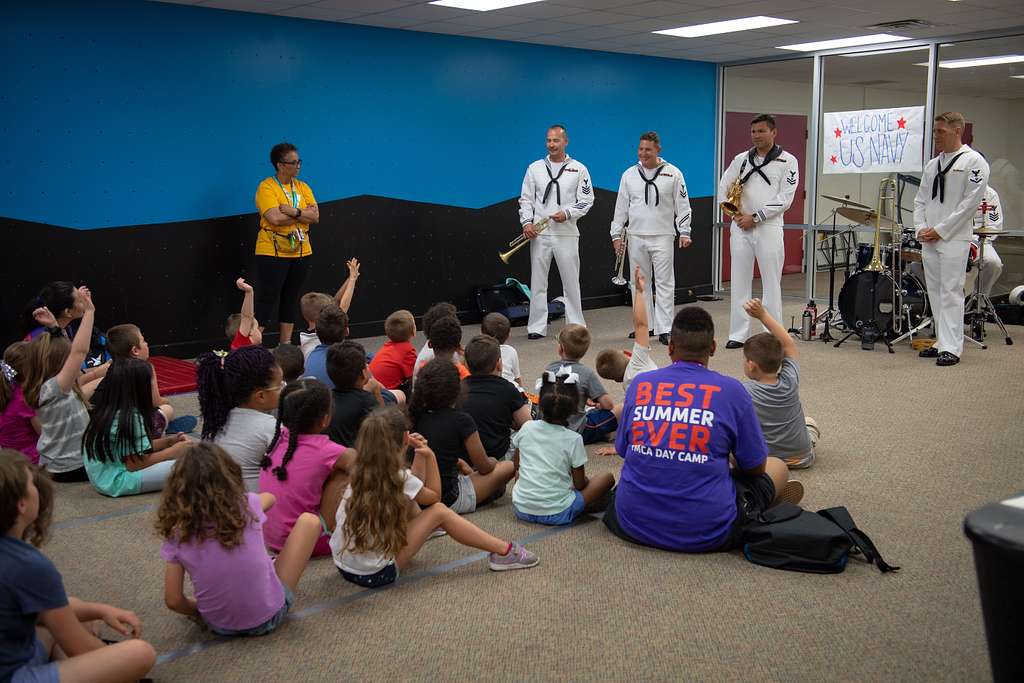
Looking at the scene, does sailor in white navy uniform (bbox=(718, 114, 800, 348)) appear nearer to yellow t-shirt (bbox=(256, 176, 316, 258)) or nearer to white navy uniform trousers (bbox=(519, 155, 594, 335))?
white navy uniform trousers (bbox=(519, 155, 594, 335))

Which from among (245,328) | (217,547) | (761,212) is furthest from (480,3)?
(217,547)

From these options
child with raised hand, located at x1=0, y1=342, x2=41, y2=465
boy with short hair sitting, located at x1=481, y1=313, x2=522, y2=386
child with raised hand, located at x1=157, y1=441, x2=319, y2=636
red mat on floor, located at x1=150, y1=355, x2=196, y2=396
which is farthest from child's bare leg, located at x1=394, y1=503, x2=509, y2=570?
red mat on floor, located at x1=150, y1=355, x2=196, y2=396

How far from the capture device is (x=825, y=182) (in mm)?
12422

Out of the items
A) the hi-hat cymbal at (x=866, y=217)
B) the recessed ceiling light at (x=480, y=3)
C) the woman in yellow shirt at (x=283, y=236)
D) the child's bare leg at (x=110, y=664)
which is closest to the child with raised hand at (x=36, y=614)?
the child's bare leg at (x=110, y=664)

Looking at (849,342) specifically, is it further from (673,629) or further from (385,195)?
(673,629)

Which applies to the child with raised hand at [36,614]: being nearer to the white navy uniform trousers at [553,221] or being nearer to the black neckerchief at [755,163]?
the white navy uniform trousers at [553,221]

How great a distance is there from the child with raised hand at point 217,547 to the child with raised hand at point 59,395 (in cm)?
175

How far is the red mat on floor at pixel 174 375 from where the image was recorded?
6270 mm

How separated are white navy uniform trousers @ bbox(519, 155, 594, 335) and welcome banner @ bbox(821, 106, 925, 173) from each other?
3025 millimetres

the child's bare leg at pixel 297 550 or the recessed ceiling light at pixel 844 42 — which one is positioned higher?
the recessed ceiling light at pixel 844 42

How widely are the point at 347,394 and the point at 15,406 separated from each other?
159 cm

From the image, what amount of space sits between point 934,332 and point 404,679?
6.36 m

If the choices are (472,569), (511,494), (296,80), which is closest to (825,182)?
(296,80)

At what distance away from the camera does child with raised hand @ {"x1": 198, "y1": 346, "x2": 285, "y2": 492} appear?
12.0 feet
